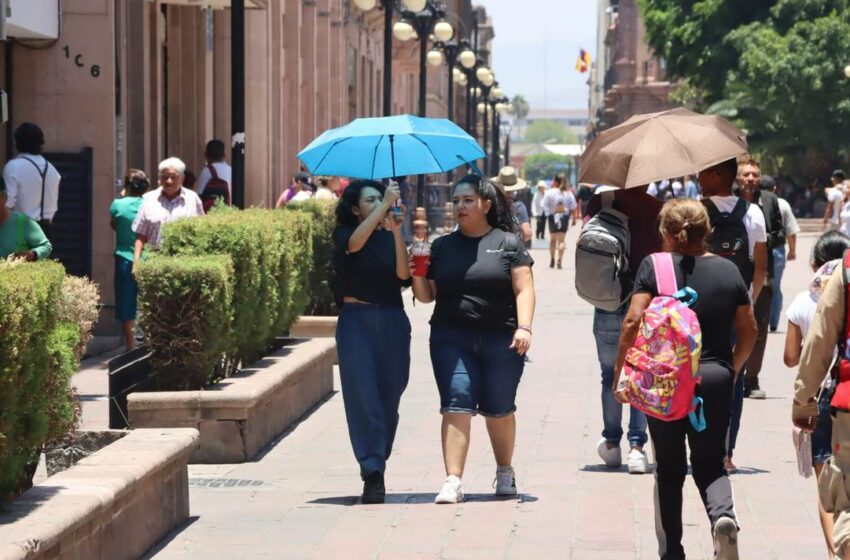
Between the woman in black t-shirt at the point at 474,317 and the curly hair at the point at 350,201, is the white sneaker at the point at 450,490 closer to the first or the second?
the woman in black t-shirt at the point at 474,317

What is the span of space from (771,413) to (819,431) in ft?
18.2

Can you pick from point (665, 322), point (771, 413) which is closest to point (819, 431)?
point (665, 322)

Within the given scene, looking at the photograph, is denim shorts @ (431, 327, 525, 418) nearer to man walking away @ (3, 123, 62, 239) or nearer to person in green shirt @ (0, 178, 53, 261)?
person in green shirt @ (0, 178, 53, 261)

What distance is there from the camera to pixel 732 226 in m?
9.95

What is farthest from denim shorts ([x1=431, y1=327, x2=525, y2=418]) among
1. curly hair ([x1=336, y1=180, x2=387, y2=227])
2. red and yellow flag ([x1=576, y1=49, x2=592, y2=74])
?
red and yellow flag ([x1=576, y1=49, x2=592, y2=74])

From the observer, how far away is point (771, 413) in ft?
43.0

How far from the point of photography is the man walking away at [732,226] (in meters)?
9.83

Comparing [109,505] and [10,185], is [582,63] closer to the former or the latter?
[10,185]

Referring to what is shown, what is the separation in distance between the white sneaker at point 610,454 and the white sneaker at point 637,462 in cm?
29

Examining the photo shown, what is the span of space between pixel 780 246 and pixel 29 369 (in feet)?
35.9

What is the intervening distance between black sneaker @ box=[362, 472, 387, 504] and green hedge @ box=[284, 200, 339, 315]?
8.26m

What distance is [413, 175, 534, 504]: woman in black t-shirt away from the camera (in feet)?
29.8

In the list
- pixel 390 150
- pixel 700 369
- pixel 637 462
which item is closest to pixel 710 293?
pixel 700 369

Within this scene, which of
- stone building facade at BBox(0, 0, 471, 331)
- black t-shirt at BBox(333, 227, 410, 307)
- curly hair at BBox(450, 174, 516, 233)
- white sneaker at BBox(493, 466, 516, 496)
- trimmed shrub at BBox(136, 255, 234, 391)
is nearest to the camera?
curly hair at BBox(450, 174, 516, 233)
